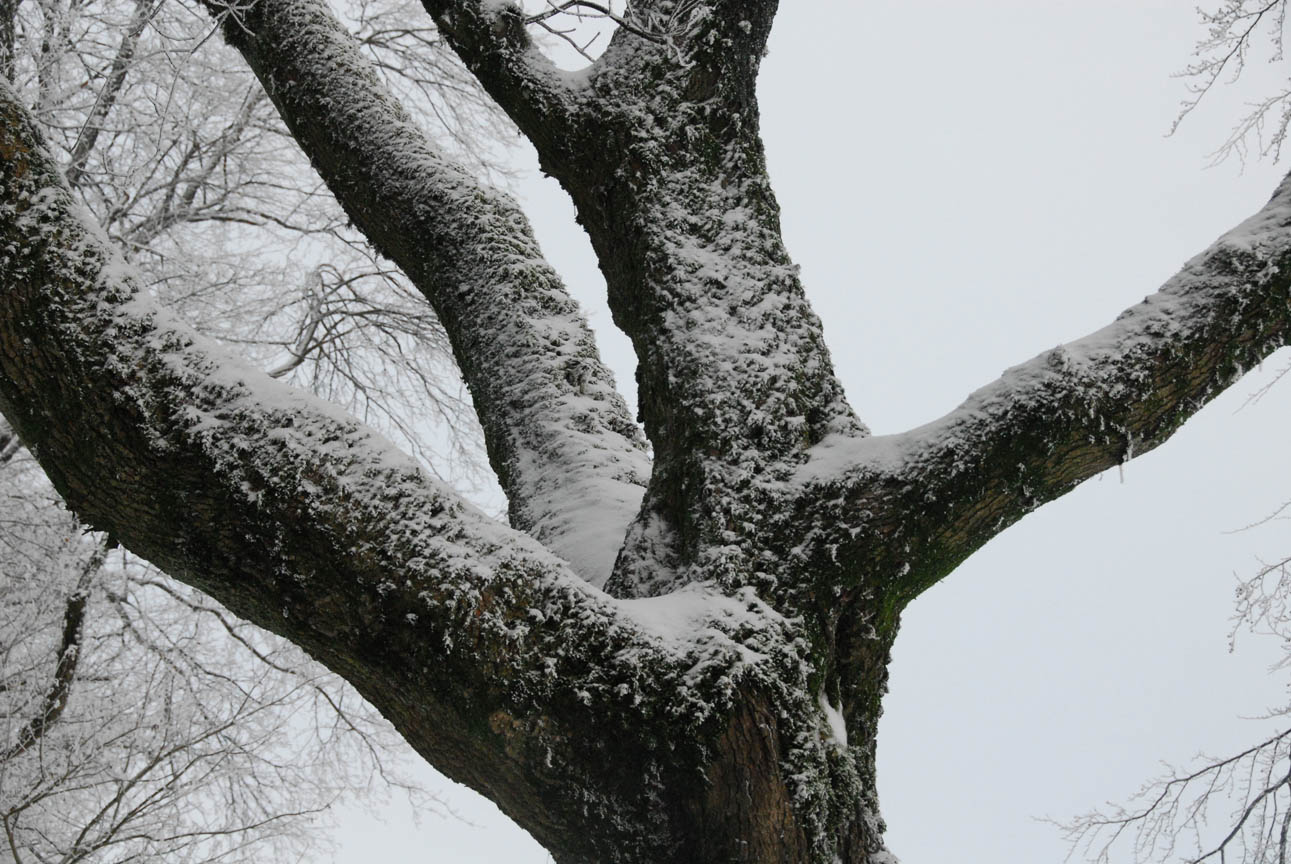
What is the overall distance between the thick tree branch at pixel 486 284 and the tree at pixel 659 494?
0.09 feet

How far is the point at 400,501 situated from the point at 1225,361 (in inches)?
63.4

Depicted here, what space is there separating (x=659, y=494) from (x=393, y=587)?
653mm

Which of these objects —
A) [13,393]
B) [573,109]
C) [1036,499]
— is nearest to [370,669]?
[13,393]

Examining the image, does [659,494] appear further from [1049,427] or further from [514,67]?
[514,67]

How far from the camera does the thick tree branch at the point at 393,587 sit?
167 cm

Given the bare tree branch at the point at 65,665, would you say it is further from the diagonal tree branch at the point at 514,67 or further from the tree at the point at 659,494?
the diagonal tree branch at the point at 514,67

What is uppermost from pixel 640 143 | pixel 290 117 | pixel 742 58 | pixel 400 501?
pixel 290 117

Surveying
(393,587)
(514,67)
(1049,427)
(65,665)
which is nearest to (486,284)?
(514,67)

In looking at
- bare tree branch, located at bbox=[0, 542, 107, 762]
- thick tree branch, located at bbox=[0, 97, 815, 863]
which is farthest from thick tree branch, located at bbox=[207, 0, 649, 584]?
bare tree branch, located at bbox=[0, 542, 107, 762]

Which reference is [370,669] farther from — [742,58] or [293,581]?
[742,58]

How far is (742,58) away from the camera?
8.21ft

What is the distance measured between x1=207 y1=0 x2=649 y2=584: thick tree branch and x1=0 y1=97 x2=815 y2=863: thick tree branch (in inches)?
22.8

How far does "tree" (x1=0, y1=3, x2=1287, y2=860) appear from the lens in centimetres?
168

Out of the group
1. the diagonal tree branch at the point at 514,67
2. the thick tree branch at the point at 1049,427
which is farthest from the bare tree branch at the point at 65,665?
the thick tree branch at the point at 1049,427
